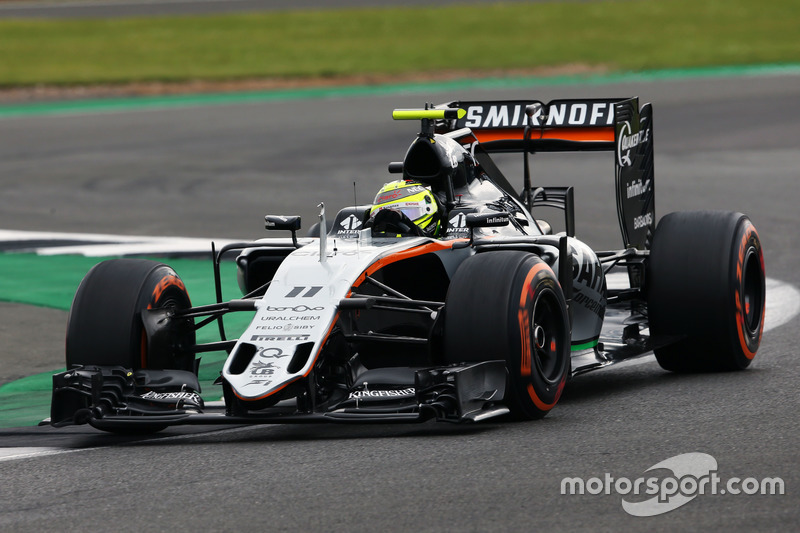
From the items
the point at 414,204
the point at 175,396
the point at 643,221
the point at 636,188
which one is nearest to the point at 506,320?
the point at 414,204

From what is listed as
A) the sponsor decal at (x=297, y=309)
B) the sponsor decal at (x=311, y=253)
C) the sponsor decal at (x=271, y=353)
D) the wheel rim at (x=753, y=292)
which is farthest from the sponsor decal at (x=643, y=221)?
the sponsor decal at (x=271, y=353)

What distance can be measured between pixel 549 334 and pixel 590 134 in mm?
2964

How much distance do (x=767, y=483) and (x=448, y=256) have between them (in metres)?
2.87

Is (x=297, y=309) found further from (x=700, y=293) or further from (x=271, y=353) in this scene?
(x=700, y=293)

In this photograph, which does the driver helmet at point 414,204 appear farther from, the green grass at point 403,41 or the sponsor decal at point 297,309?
the green grass at point 403,41

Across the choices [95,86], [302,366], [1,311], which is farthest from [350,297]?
[95,86]

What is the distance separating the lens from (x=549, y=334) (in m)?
8.02

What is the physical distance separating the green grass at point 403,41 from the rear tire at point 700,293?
80.6ft

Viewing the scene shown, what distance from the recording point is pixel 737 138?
2308 centimetres

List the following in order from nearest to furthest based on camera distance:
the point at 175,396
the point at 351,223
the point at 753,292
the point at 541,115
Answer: the point at 175,396 < the point at 351,223 < the point at 753,292 < the point at 541,115

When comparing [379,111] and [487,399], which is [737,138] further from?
[487,399]

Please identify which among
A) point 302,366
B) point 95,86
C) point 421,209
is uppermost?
point 95,86

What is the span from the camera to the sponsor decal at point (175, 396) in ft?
25.3

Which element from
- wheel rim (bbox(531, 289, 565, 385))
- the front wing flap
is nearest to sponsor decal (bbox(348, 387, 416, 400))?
the front wing flap
